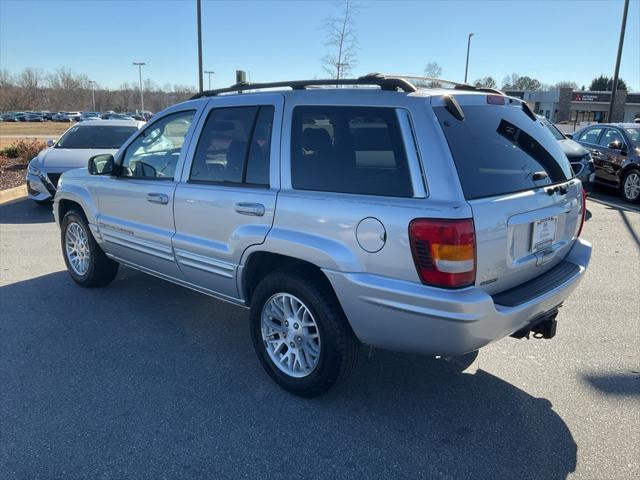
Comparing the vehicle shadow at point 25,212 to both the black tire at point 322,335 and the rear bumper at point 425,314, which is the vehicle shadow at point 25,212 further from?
the rear bumper at point 425,314

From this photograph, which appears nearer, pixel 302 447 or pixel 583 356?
pixel 302 447

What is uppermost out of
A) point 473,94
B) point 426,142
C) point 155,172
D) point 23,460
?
point 473,94

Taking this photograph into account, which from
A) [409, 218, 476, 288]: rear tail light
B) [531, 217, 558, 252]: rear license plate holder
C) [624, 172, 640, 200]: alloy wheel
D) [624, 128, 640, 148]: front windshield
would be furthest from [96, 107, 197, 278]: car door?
[624, 128, 640, 148]: front windshield

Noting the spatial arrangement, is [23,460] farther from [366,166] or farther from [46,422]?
[366,166]

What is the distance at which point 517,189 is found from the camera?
300 cm

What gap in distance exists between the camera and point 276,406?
10.7ft

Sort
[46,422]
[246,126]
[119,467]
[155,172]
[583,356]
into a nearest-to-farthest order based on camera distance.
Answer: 1. [119,467]
2. [46,422]
3. [246,126]
4. [583,356]
5. [155,172]

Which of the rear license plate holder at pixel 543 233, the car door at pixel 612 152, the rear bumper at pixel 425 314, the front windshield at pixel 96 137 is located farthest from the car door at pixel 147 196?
the car door at pixel 612 152

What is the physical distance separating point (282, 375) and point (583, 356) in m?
2.32

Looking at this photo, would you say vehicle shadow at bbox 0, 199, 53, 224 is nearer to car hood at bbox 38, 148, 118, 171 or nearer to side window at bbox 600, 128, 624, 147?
car hood at bbox 38, 148, 118, 171

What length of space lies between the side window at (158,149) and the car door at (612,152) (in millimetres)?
10037

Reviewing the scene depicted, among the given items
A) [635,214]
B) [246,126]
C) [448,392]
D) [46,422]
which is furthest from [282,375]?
[635,214]

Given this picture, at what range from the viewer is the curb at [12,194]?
1052 cm

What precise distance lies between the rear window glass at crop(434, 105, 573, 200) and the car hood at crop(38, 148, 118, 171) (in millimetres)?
7835
